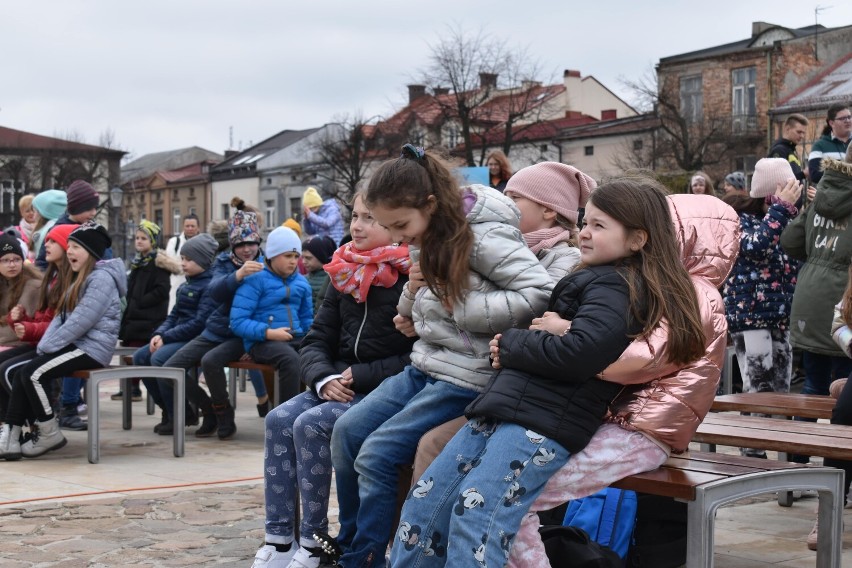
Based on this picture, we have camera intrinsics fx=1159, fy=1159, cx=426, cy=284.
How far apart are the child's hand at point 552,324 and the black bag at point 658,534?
3.35 feet

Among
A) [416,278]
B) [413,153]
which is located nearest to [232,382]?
[416,278]

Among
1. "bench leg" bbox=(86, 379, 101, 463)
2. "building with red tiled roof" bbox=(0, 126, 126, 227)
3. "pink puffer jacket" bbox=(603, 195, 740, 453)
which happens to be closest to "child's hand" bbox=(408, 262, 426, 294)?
"pink puffer jacket" bbox=(603, 195, 740, 453)

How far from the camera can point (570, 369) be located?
353 centimetres

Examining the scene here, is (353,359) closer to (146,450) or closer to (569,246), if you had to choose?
(569,246)

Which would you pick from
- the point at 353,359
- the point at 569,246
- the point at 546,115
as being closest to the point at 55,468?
→ the point at 353,359

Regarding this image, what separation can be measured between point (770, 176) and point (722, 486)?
168 inches

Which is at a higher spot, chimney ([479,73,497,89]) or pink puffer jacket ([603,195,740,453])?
chimney ([479,73,497,89])

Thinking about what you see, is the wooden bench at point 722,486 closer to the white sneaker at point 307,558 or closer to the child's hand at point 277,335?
the white sneaker at point 307,558

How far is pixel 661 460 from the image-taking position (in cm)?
374

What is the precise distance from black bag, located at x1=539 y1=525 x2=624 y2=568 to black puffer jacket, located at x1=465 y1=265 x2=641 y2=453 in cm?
43

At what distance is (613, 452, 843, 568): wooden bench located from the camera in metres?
3.44

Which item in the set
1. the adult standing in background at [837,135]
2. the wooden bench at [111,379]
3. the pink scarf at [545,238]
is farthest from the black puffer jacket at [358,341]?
the adult standing in background at [837,135]

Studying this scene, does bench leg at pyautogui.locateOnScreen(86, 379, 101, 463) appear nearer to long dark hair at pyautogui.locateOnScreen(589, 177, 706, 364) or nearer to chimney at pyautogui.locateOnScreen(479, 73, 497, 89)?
long dark hair at pyautogui.locateOnScreen(589, 177, 706, 364)

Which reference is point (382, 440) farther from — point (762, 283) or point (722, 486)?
point (762, 283)
